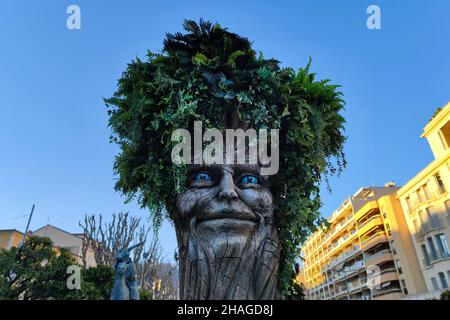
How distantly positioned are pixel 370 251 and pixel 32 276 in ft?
120

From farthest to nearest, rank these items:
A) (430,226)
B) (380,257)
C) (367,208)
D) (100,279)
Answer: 1. (367,208)
2. (380,257)
3. (430,226)
4. (100,279)

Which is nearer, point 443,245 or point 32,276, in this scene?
point 32,276

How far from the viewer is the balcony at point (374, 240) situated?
3397 centimetres

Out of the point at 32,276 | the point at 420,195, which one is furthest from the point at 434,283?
the point at 32,276

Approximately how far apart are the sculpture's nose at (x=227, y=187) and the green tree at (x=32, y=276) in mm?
10918

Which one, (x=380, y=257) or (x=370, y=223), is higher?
(x=370, y=223)

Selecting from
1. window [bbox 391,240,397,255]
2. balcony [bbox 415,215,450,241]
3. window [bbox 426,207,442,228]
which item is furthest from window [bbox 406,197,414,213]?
window [bbox 391,240,397,255]

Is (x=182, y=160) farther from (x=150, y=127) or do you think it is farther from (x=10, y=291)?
(x=10, y=291)

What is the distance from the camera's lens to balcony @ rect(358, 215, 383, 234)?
3482 centimetres

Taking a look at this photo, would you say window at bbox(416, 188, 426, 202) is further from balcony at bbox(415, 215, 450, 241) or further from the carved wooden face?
the carved wooden face

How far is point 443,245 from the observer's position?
82.3ft

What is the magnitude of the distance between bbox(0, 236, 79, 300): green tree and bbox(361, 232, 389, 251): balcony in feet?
106

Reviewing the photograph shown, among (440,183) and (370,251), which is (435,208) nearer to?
(440,183)
